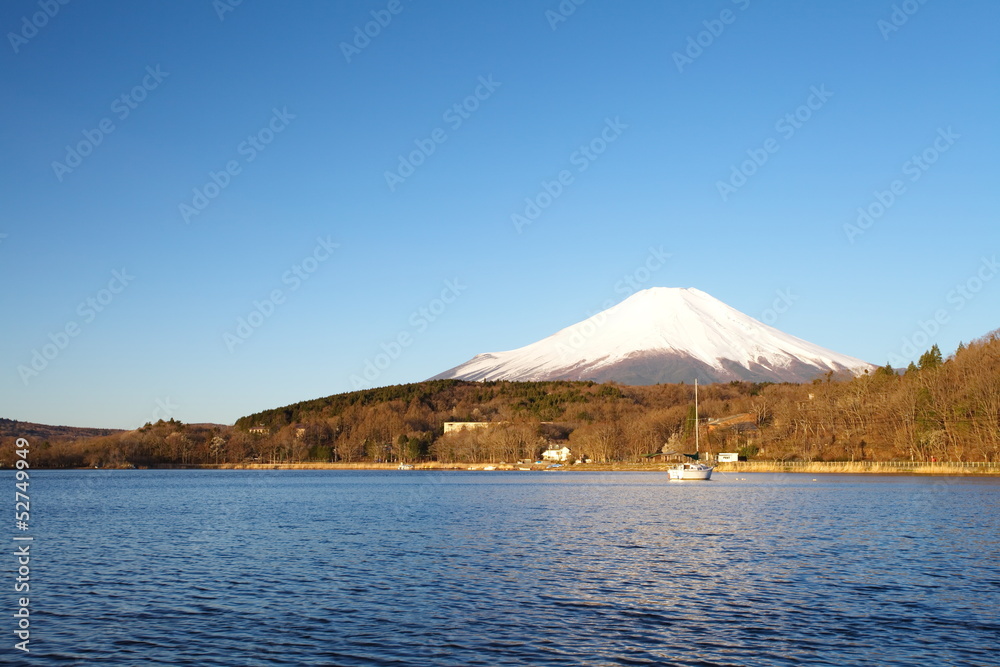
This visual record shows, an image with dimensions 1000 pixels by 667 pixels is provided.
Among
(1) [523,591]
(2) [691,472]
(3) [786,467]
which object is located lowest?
(1) [523,591]

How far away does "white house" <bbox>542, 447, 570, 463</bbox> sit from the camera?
146 meters

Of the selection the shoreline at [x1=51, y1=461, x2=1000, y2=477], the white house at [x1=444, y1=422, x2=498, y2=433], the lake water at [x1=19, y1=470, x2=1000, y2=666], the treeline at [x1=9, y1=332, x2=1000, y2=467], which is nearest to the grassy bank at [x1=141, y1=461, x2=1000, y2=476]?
the shoreline at [x1=51, y1=461, x2=1000, y2=477]

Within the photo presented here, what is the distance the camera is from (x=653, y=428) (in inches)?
5197

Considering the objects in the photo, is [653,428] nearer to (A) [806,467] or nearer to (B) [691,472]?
(A) [806,467]

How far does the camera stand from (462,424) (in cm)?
18175

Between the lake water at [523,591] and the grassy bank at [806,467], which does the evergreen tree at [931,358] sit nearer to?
the grassy bank at [806,467]

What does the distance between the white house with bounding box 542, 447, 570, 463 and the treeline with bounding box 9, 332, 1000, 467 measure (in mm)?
2450

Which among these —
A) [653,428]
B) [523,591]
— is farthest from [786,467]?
[523,591]

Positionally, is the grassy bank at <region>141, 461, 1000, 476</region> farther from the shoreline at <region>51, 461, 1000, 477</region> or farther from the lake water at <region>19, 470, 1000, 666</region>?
the lake water at <region>19, 470, 1000, 666</region>

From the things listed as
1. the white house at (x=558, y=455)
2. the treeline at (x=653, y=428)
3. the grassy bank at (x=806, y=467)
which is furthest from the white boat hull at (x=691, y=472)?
the white house at (x=558, y=455)

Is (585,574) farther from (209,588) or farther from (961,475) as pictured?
(961,475)

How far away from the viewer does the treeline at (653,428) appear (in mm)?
81000

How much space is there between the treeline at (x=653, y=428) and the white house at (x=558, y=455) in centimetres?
245

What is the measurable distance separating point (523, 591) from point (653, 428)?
11554cm
